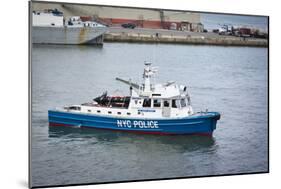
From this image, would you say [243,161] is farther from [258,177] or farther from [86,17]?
[86,17]

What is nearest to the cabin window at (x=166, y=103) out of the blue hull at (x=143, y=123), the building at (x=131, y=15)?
the blue hull at (x=143, y=123)

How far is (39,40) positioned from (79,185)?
4.63 feet

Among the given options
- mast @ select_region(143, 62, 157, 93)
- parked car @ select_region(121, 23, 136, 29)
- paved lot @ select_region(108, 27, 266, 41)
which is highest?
parked car @ select_region(121, 23, 136, 29)

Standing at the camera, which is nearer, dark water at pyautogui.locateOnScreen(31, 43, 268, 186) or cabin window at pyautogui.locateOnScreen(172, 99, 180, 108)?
dark water at pyautogui.locateOnScreen(31, 43, 268, 186)

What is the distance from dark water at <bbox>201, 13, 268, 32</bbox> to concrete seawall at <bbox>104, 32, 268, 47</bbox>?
5.1 inches

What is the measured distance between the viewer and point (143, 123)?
5.47 meters

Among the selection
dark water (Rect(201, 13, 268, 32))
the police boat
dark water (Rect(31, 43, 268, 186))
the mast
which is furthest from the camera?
dark water (Rect(201, 13, 268, 32))

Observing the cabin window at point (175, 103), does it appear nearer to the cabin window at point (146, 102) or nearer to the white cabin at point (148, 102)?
the white cabin at point (148, 102)

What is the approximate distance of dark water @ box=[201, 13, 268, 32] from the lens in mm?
5754

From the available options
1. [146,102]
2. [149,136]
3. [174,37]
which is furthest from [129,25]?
[149,136]

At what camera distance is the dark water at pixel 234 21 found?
5.75m

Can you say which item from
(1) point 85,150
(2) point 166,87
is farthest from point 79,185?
(2) point 166,87

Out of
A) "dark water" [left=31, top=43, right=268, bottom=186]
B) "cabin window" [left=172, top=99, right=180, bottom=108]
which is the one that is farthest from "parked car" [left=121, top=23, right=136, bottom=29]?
"cabin window" [left=172, top=99, right=180, bottom=108]

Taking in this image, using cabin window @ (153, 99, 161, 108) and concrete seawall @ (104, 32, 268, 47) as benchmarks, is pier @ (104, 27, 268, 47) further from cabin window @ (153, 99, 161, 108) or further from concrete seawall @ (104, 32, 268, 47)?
cabin window @ (153, 99, 161, 108)
